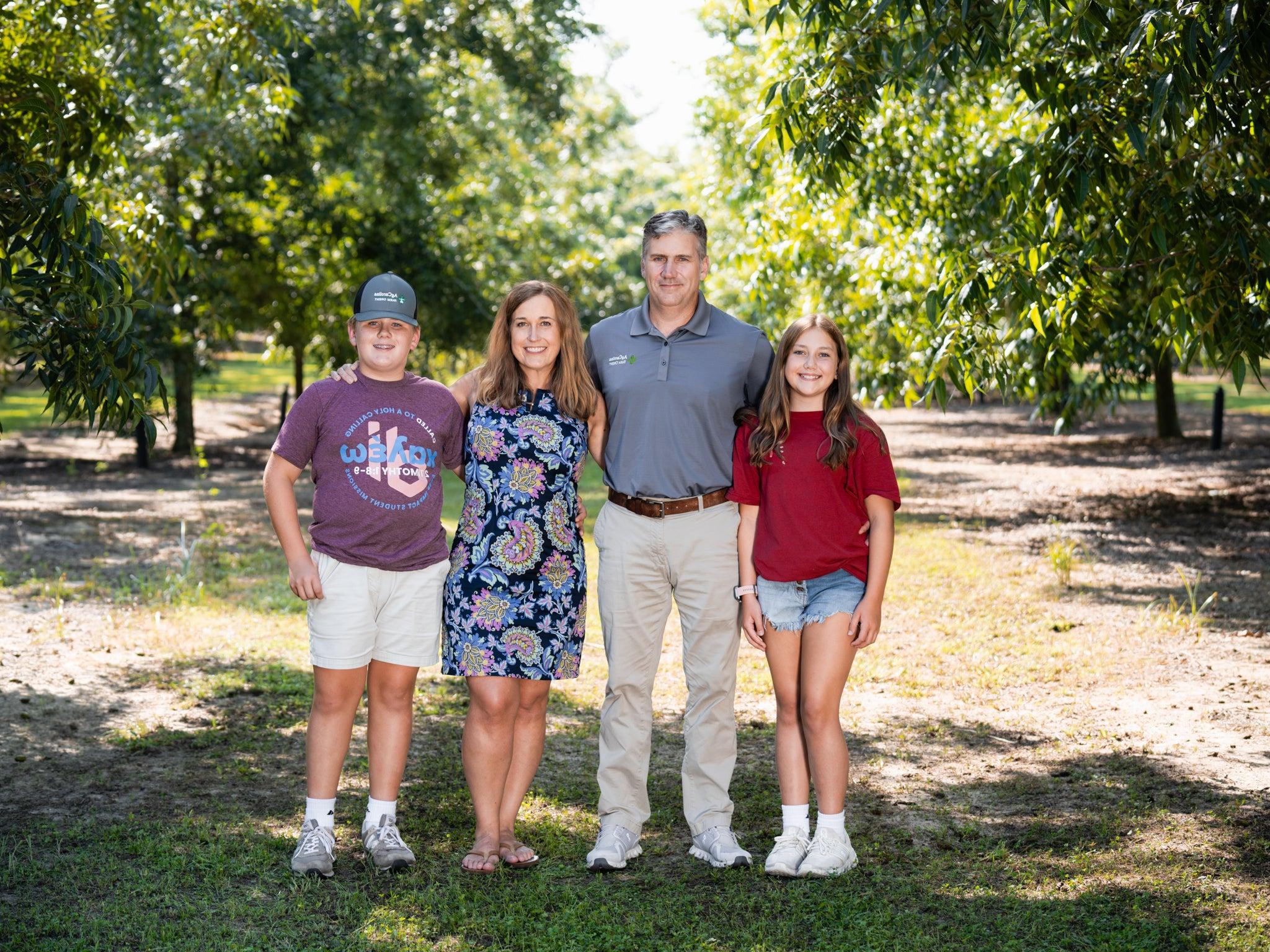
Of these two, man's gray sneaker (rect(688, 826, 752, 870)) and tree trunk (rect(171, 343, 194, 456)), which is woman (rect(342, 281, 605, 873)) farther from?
tree trunk (rect(171, 343, 194, 456))

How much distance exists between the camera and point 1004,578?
33.9 ft

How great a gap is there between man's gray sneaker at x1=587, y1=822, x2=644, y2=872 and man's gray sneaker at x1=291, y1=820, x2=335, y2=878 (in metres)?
0.89

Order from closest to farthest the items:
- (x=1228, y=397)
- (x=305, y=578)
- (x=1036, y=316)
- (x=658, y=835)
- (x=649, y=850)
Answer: (x=305, y=578)
(x=649, y=850)
(x=658, y=835)
(x=1036, y=316)
(x=1228, y=397)

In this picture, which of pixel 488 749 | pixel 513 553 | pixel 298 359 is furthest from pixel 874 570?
pixel 298 359

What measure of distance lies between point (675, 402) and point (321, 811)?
1882mm

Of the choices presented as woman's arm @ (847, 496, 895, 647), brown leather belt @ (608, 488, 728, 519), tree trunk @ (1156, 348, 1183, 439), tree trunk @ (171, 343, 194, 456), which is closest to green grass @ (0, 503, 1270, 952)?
woman's arm @ (847, 496, 895, 647)

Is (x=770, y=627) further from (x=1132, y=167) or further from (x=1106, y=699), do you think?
(x=1106, y=699)

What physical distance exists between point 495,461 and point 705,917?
165cm

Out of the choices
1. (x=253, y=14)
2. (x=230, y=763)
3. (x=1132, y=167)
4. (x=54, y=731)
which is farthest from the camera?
(x=253, y=14)

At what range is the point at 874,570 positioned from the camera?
432 cm

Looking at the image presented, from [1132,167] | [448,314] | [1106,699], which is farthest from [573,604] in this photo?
[448,314]

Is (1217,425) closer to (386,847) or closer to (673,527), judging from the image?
(673,527)

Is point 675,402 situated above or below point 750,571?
above

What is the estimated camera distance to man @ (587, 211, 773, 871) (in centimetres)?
440
